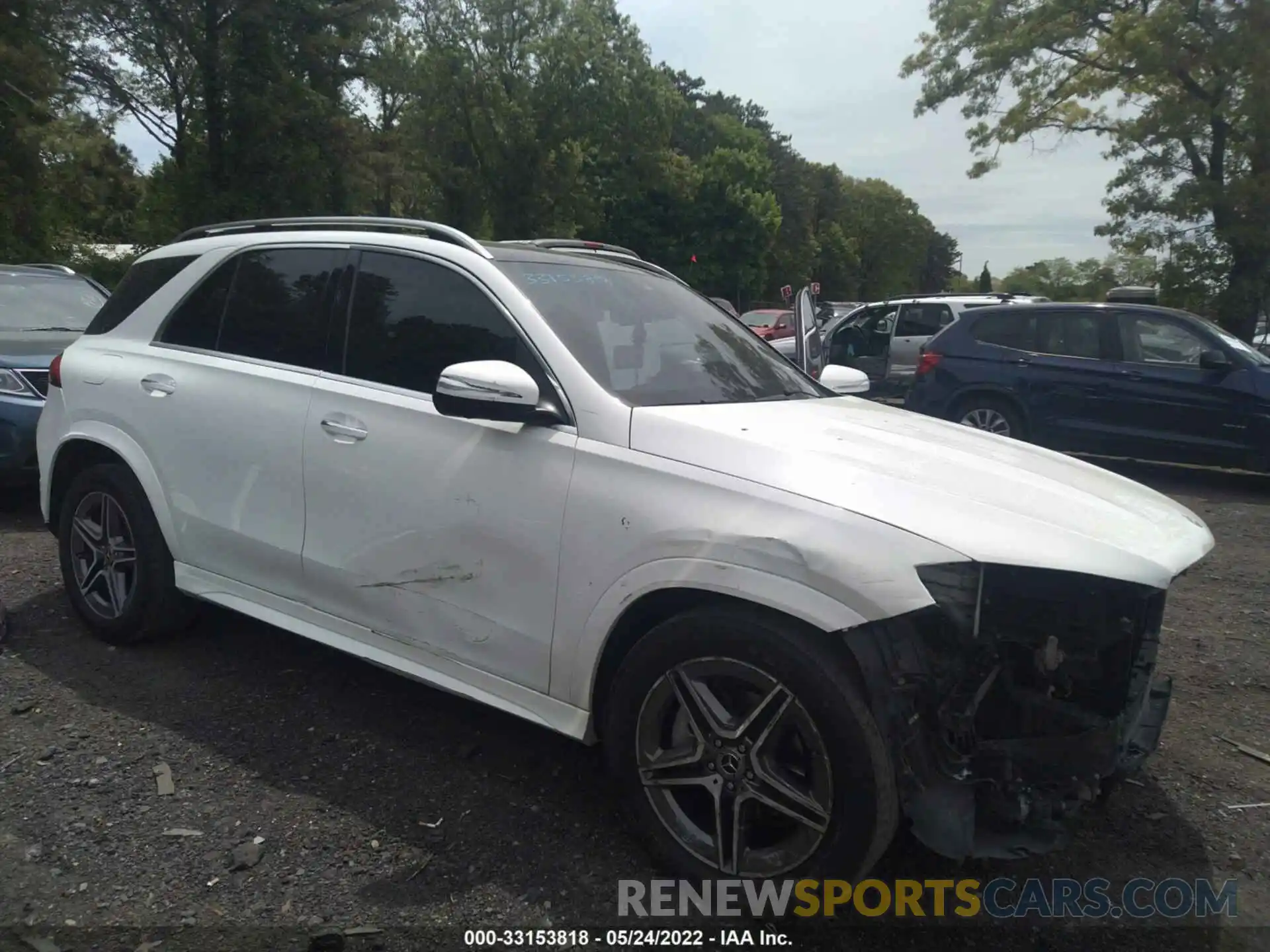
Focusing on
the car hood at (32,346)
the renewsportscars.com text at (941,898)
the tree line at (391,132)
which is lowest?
the renewsportscars.com text at (941,898)

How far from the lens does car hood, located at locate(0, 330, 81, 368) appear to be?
22.1 feet

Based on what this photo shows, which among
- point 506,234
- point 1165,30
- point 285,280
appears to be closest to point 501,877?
point 285,280

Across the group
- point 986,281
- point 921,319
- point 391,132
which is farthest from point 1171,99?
point 986,281

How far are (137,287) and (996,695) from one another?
396cm

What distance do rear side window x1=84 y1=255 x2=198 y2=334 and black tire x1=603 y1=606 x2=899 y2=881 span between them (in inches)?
114

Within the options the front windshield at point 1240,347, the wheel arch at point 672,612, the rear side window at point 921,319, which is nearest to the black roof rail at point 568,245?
the wheel arch at point 672,612

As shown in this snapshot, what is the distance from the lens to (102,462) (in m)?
4.45

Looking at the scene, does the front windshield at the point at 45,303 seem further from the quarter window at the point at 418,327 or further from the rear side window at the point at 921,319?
the rear side window at the point at 921,319

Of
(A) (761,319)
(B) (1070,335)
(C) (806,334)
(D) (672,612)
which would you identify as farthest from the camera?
(A) (761,319)

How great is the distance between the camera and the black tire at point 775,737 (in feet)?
8.00

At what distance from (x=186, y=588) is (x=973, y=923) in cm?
314

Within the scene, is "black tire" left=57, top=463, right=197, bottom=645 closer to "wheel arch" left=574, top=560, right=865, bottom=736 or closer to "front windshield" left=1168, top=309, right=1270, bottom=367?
"wheel arch" left=574, top=560, right=865, bottom=736

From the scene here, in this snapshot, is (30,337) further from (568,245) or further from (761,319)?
(761,319)

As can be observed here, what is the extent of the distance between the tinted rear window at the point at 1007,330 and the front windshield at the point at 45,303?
26.2 feet
